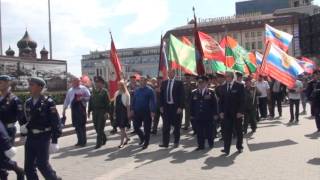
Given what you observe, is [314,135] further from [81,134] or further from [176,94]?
[81,134]

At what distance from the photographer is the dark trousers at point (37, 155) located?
6668 millimetres

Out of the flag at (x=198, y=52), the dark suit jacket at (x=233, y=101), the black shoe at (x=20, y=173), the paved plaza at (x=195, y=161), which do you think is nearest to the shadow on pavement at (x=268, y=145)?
the paved plaza at (x=195, y=161)

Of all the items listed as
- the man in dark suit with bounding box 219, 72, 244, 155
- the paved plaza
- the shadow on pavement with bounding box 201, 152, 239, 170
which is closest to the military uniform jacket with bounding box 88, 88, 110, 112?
the paved plaza

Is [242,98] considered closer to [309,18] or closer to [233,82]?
[233,82]

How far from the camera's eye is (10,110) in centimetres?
759

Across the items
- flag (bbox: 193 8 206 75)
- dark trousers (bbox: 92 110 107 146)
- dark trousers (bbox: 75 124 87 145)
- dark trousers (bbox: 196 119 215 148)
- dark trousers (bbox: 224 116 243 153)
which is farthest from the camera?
flag (bbox: 193 8 206 75)

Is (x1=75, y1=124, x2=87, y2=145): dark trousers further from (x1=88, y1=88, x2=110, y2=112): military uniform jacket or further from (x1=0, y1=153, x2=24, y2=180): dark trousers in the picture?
(x1=0, y1=153, x2=24, y2=180): dark trousers

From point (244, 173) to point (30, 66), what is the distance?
37.3 meters

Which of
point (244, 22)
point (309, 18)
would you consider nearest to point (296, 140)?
point (309, 18)

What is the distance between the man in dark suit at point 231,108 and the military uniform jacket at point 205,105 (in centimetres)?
59

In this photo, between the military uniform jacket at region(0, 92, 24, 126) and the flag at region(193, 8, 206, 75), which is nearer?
the military uniform jacket at region(0, 92, 24, 126)

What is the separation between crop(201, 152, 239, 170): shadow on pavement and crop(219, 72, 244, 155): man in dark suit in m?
0.31

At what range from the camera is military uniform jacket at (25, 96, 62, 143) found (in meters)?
6.73

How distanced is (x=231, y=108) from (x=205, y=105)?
2.87 feet
